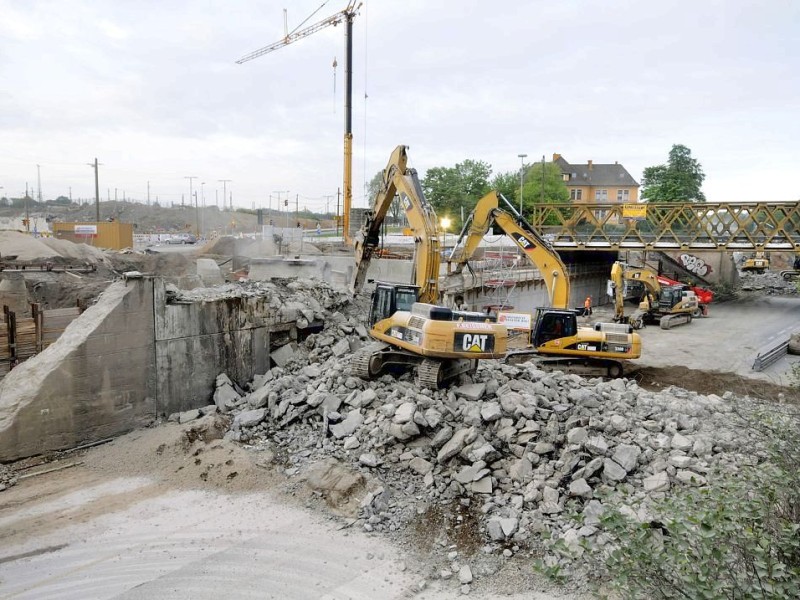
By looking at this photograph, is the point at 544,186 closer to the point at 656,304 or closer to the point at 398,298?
the point at 656,304

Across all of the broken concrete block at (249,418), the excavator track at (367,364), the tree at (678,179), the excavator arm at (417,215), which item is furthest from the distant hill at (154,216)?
the broken concrete block at (249,418)

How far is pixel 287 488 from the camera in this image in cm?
974

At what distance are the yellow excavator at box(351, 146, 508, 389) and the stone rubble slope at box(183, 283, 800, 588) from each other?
1.51ft

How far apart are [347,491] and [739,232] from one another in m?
27.8

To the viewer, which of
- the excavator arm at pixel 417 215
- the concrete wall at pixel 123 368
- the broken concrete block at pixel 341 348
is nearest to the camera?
the concrete wall at pixel 123 368

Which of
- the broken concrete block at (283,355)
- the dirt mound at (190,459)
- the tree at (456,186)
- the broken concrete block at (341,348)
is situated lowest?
the dirt mound at (190,459)

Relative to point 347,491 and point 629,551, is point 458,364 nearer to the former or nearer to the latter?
point 347,491

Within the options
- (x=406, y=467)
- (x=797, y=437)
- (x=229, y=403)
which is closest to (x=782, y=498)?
(x=797, y=437)

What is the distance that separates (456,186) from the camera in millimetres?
52438

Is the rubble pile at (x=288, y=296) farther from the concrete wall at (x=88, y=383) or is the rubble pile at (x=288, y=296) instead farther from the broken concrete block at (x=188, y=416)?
the broken concrete block at (x=188, y=416)

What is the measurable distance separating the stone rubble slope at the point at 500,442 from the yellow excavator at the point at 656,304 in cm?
1427

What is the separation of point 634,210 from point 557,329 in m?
17.6

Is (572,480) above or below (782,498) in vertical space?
below

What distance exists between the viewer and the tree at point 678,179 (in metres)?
61.5
